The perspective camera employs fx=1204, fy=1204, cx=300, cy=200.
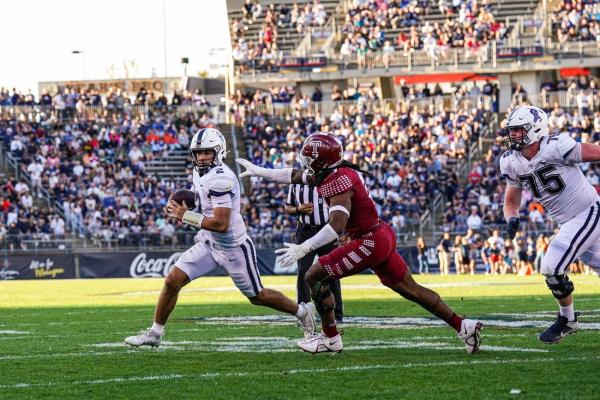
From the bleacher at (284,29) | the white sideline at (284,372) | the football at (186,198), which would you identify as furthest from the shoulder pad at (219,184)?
the bleacher at (284,29)

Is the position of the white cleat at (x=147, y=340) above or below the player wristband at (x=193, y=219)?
below

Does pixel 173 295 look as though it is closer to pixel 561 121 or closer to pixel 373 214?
pixel 373 214

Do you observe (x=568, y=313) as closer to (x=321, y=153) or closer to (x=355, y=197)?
(x=355, y=197)

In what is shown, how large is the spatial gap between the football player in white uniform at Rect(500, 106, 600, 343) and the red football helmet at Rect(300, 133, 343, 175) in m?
1.50

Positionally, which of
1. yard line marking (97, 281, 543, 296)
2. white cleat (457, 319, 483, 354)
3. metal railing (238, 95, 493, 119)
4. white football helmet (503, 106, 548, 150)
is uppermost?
white football helmet (503, 106, 548, 150)

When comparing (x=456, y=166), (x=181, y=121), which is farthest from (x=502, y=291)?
Result: (x=181, y=121)

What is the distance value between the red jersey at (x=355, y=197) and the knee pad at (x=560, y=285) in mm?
1563

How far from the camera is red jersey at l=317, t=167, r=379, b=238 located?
9.50 metres

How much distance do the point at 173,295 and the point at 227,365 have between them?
1.30 meters

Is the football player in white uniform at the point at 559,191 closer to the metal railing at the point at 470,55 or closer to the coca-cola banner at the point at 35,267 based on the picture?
the coca-cola banner at the point at 35,267

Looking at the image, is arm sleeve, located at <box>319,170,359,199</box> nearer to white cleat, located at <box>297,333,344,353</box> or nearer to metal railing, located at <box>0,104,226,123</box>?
white cleat, located at <box>297,333,344,353</box>

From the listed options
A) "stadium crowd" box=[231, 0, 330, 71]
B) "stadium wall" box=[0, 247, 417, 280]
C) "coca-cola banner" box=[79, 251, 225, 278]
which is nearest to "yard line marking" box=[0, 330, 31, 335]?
"stadium wall" box=[0, 247, 417, 280]

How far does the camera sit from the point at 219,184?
1011 centimetres

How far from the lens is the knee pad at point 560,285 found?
32.7ft
